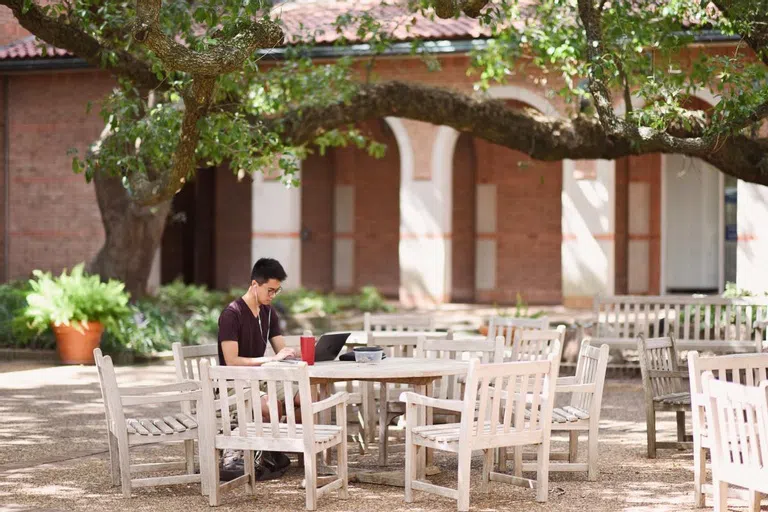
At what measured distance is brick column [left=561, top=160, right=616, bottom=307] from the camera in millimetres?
18656

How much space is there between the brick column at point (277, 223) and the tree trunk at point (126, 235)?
13.8 feet

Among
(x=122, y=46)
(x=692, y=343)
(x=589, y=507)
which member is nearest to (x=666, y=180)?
(x=692, y=343)

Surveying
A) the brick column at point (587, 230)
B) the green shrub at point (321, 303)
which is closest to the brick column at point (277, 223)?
the green shrub at point (321, 303)

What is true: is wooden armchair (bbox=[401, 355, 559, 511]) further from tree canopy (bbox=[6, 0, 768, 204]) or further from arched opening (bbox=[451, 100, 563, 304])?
arched opening (bbox=[451, 100, 563, 304])

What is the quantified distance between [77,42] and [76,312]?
14.0 feet

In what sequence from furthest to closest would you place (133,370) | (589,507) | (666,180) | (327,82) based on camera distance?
(666,180), (133,370), (327,82), (589,507)

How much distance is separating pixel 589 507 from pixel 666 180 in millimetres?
14833

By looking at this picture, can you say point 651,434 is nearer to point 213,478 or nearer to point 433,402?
point 433,402

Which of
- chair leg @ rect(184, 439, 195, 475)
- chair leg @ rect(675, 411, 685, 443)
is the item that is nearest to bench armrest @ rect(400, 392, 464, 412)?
chair leg @ rect(184, 439, 195, 475)

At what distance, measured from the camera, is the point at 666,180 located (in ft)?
68.3

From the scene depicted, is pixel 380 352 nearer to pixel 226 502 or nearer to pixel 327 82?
pixel 226 502

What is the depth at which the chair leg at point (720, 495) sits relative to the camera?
20.3 ft

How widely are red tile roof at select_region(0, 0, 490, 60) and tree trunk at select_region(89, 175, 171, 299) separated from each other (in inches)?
106

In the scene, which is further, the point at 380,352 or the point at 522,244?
the point at 522,244
